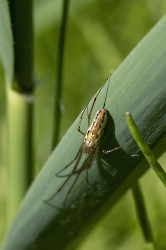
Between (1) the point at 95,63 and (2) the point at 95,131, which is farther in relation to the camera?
(1) the point at 95,63

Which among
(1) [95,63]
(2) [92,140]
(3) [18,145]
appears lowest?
(3) [18,145]

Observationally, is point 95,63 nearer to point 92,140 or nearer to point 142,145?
point 92,140

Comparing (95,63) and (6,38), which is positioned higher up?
(95,63)

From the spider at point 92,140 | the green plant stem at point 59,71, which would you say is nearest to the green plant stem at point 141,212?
the spider at point 92,140

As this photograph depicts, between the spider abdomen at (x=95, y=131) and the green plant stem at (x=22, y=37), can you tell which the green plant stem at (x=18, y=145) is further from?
the spider abdomen at (x=95, y=131)

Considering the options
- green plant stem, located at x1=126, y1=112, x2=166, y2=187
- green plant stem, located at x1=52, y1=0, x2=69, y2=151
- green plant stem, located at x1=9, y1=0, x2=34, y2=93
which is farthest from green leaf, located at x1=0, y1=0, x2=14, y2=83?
green plant stem, located at x1=126, y1=112, x2=166, y2=187

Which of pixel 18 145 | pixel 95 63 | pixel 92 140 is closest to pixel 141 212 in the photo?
pixel 92 140

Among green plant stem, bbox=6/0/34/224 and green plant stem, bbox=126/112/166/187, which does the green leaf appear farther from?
green plant stem, bbox=126/112/166/187
